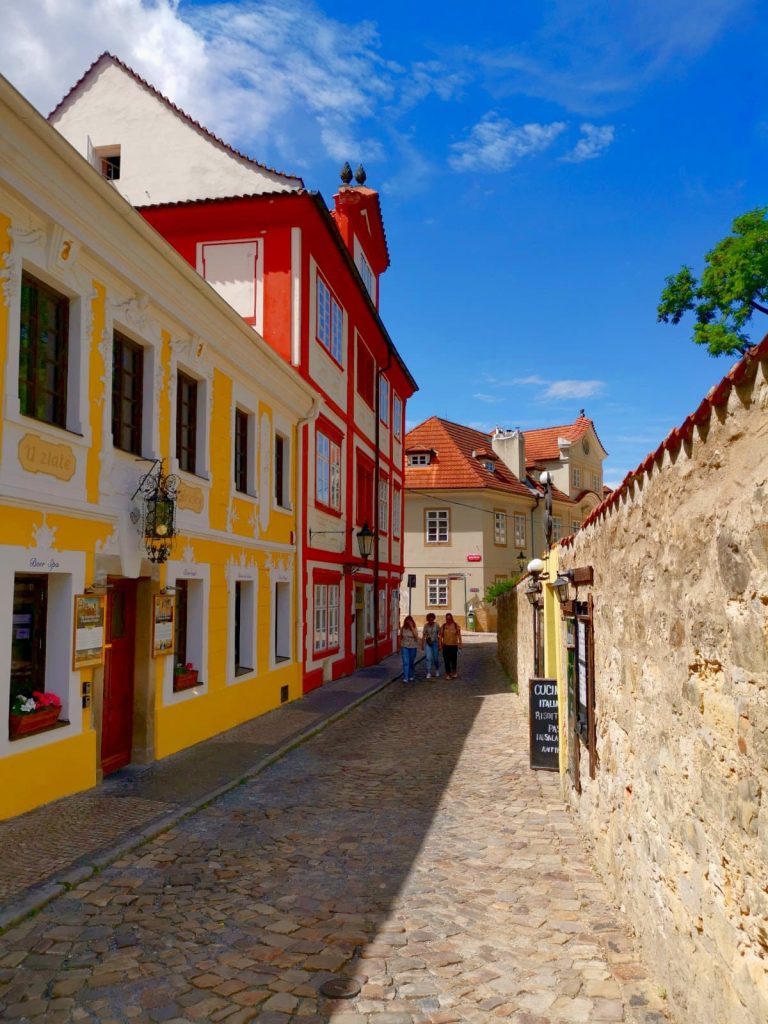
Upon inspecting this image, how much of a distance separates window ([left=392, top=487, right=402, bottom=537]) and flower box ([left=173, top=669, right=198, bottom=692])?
1675 centimetres

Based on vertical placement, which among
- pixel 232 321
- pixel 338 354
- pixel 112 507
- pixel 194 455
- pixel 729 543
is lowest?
pixel 729 543

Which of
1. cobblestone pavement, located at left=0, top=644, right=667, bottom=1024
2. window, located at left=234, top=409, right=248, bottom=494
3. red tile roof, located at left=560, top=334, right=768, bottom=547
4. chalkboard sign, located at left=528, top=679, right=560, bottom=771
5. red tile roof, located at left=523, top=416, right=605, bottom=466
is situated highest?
red tile roof, located at left=523, top=416, right=605, bottom=466

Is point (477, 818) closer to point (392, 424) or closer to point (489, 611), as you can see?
point (392, 424)

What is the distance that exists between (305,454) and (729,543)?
45.8 ft

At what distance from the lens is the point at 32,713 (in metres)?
7.41

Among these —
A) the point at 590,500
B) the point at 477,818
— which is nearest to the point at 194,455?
the point at 477,818

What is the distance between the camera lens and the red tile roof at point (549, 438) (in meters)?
49.2

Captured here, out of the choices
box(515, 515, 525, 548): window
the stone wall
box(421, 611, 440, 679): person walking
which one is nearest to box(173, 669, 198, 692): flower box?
the stone wall

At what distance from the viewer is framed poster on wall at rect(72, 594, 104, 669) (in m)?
8.15

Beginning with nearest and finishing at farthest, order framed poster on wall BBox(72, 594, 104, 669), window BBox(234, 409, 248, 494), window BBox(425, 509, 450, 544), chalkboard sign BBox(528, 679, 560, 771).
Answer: framed poster on wall BBox(72, 594, 104, 669), chalkboard sign BBox(528, 679, 560, 771), window BBox(234, 409, 248, 494), window BBox(425, 509, 450, 544)

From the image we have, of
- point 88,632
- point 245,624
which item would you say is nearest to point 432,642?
point 245,624

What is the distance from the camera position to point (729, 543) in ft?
9.93

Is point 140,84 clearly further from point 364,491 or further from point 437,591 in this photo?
point 437,591

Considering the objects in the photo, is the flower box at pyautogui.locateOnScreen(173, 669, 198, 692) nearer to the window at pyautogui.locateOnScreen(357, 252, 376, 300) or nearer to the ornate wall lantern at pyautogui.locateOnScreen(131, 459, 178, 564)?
the ornate wall lantern at pyautogui.locateOnScreen(131, 459, 178, 564)
